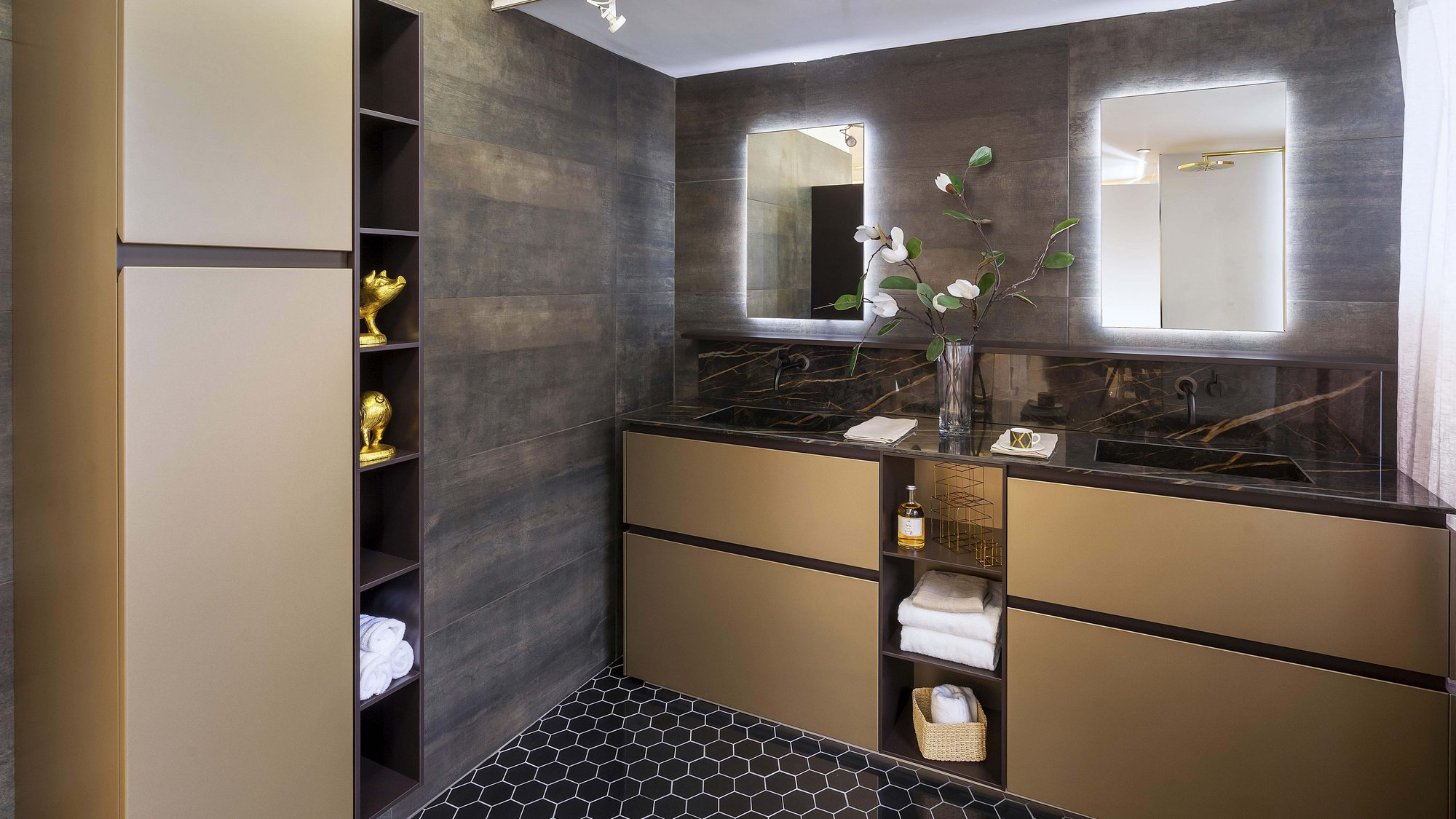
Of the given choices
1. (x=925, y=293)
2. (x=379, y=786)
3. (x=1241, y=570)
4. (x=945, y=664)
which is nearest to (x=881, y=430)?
(x=925, y=293)

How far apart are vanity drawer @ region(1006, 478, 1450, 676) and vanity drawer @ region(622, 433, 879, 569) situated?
47 centimetres

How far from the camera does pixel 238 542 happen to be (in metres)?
1.50

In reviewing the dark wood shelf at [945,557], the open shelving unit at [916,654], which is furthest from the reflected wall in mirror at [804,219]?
the dark wood shelf at [945,557]

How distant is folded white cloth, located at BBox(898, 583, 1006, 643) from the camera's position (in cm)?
228

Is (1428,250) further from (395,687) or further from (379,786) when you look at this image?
(379,786)

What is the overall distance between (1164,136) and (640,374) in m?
2.00

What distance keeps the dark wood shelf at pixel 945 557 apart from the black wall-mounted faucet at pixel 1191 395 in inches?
27.8

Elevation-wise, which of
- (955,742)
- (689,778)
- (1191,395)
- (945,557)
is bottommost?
(689,778)

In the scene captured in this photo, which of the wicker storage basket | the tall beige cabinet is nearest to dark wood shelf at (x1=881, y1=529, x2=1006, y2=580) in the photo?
the wicker storage basket

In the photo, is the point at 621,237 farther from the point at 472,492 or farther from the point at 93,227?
the point at 93,227

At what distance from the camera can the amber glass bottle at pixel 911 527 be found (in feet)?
7.95

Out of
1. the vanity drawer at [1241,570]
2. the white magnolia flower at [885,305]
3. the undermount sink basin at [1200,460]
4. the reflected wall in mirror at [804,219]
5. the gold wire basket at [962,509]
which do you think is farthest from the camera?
the reflected wall in mirror at [804,219]

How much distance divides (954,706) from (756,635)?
67cm

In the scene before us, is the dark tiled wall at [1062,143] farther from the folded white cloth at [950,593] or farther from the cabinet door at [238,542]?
the cabinet door at [238,542]
